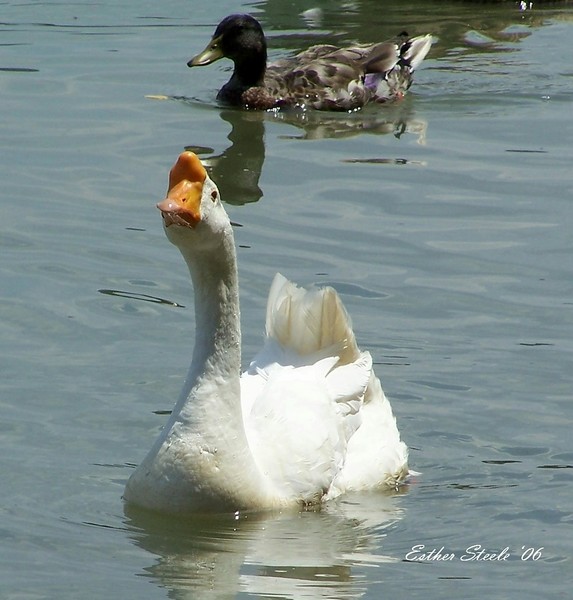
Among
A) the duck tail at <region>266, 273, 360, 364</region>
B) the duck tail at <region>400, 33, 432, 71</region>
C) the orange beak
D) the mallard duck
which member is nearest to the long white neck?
the orange beak

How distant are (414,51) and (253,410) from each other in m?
9.60

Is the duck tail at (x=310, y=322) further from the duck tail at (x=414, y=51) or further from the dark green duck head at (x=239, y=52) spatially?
the duck tail at (x=414, y=51)

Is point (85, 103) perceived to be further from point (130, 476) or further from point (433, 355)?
point (130, 476)

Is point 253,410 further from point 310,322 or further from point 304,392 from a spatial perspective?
point 310,322

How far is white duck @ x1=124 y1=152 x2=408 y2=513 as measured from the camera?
20.0 feet

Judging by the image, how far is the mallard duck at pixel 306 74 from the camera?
49.3 ft

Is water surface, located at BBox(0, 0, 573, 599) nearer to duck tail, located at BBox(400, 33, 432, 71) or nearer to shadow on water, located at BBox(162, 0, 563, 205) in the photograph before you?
shadow on water, located at BBox(162, 0, 563, 205)

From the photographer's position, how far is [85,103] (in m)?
14.4

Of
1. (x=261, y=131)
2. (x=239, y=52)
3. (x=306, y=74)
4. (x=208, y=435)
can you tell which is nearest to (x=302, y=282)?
(x=208, y=435)

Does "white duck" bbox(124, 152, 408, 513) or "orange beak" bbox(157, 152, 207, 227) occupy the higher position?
"orange beak" bbox(157, 152, 207, 227)

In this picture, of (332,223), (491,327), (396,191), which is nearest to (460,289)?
(491,327)

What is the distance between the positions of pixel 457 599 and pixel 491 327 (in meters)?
3.20

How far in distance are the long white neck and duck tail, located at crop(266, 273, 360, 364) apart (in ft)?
3.81

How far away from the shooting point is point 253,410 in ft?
23.1
